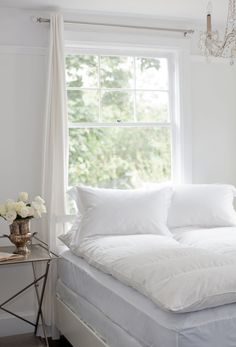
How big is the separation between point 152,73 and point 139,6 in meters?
0.63

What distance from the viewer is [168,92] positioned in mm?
4500

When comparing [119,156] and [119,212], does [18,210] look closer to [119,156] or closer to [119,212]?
[119,212]

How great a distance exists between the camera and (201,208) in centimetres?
394

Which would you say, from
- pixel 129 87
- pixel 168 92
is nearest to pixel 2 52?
pixel 129 87

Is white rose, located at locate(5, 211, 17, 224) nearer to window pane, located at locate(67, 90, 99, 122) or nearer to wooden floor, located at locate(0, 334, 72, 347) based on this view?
wooden floor, located at locate(0, 334, 72, 347)

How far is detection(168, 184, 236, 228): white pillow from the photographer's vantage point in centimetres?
390

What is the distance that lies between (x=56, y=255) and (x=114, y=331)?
1241 mm

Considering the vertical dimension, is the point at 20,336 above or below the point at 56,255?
below

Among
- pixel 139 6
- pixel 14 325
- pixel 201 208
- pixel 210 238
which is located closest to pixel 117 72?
pixel 139 6

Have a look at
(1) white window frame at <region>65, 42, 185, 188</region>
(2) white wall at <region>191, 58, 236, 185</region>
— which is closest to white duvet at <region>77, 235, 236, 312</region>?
(1) white window frame at <region>65, 42, 185, 188</region>

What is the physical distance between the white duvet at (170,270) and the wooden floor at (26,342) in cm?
91

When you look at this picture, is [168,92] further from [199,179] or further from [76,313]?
[76,313]

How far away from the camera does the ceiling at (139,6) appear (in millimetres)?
3830

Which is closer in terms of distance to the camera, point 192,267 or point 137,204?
point 192,267
